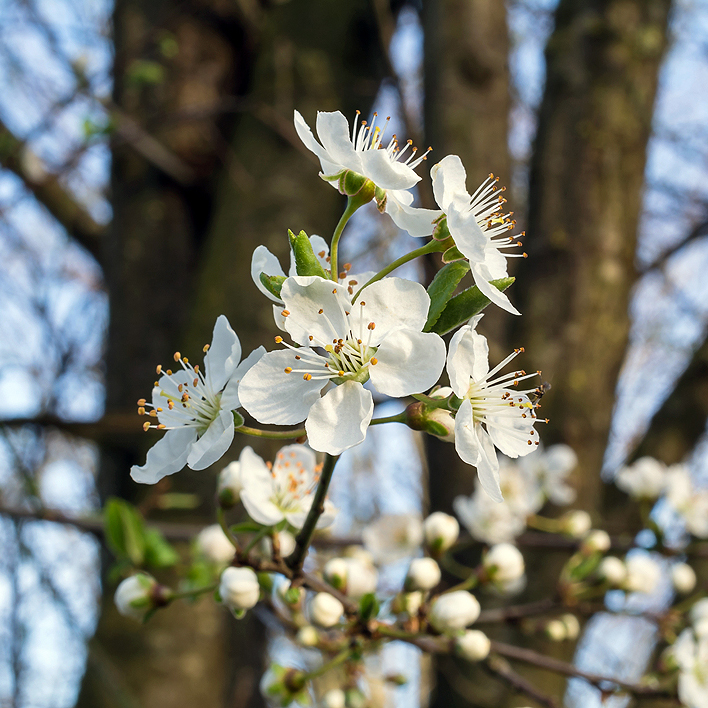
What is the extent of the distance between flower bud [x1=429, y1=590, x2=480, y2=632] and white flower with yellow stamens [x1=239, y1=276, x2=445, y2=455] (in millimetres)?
428

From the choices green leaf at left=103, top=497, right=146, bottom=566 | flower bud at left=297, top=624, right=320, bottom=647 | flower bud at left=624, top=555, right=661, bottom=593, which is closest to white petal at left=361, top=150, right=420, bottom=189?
flower bud at left=297, top=624, right=320, bottom=647

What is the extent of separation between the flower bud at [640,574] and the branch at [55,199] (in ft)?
8.64

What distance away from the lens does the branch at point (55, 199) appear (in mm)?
2842

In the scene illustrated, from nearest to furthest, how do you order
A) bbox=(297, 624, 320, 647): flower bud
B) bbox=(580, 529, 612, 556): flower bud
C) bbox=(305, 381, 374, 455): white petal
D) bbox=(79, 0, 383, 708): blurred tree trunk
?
1. bbox=(305, 381, 374, 455): white petal
2. bbox=(297, 624, 320, 647): flower bud
3. bbox=(580, 529, 612, 556): flower bud
4. bbox=(79, 0, 383, 708): blurred tree trunk

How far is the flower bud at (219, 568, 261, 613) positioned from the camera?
79 centimetres

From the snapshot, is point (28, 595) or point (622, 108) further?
point (28, 595)

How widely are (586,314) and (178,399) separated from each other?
1.55 meters

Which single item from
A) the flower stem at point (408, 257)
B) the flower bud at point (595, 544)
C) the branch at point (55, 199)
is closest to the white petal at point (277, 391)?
the flower stem at point (408, 257)

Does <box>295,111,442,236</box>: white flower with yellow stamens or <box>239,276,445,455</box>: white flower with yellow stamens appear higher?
<box>295,111,442,236</box>: white flower with yellow stamens

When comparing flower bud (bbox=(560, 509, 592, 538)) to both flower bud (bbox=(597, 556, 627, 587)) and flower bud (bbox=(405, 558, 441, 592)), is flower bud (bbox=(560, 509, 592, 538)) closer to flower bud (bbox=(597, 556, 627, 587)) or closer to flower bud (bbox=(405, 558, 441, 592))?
flower bud (bbox=(597, 556, 627, 587))

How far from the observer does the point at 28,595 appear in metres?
3.51

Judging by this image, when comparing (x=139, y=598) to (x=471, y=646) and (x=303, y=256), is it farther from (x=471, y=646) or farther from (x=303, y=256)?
(x=303, y=256)

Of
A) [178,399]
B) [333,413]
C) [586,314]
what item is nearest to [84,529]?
[178,399]

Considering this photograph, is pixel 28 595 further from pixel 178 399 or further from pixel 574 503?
pixel 178 399
